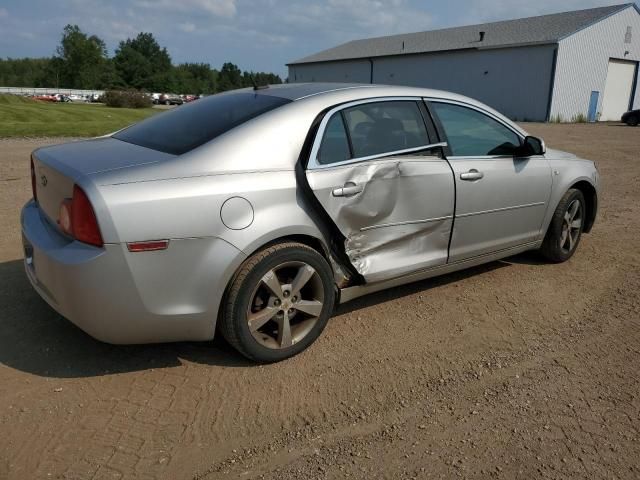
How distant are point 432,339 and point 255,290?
1318 millimetres

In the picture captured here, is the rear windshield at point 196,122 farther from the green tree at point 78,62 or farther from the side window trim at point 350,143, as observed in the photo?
the green tree at point 78,62

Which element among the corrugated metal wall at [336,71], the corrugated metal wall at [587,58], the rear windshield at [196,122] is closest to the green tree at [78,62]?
the corrugated metal wall at [336,71]

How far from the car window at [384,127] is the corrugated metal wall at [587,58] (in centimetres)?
→ 3241

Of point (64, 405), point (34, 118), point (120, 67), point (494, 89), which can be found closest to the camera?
point (64, 405)

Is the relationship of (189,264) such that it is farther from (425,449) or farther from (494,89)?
(494,89)

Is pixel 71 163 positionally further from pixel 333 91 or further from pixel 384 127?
pixel 384 127

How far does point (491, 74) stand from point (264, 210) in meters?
36.7

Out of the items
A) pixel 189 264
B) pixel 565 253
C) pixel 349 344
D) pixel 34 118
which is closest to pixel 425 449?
pixel 349 344

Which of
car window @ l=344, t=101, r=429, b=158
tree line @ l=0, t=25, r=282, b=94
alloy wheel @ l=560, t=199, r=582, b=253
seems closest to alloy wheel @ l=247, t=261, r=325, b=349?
car window @ l=344, t=101, r=429, b=158

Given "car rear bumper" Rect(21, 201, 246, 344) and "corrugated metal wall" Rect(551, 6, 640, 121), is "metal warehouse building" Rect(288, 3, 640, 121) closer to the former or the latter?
"corrugated metal wall" Rect(551, 6, 640, 121)

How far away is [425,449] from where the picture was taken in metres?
2.57

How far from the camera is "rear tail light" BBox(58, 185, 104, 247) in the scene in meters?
2.66

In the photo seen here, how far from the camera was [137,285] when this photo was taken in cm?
276

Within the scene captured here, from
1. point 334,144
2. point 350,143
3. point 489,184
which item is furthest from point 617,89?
point 334,144
